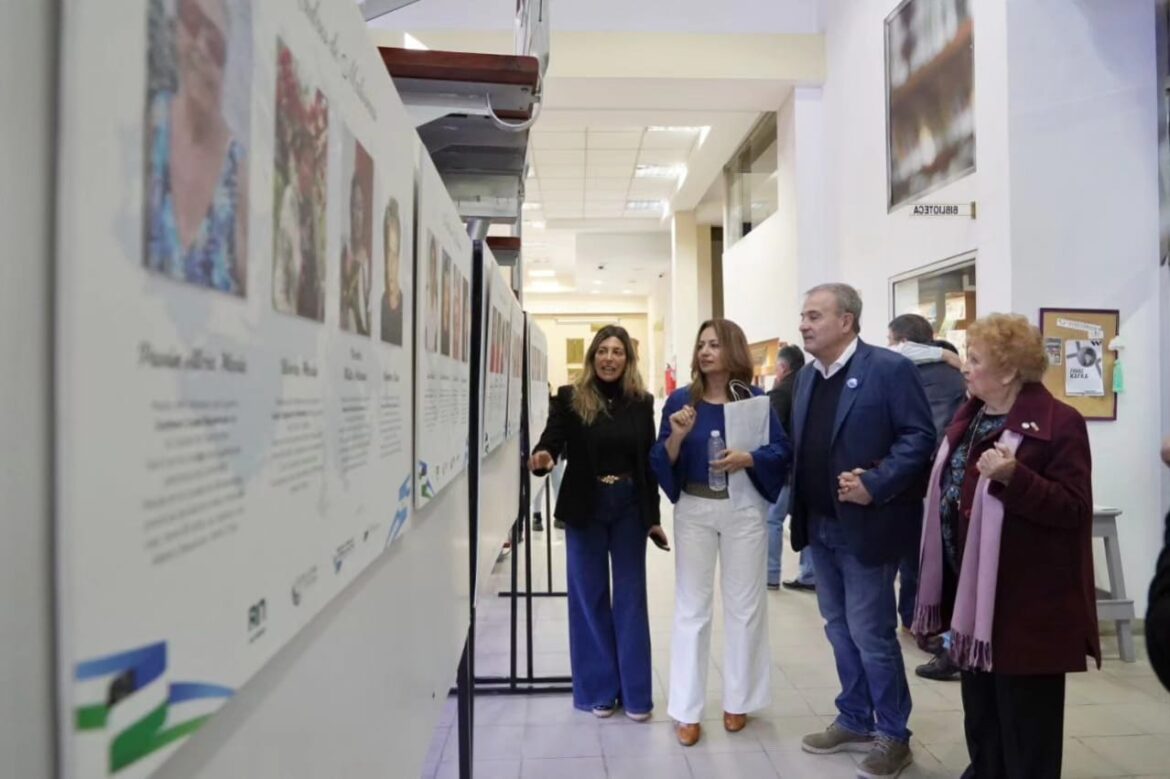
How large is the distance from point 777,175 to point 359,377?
22.6 ft

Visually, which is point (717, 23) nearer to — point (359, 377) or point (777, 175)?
point (777, 175)

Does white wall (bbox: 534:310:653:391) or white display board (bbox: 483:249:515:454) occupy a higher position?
white wall (bbox: 534:310:653:391)

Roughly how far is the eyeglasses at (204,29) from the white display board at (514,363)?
170 cm

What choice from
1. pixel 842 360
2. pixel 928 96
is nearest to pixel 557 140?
pixel 928 96

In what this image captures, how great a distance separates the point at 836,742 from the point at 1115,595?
1885mm

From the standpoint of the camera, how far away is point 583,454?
8.68 ft

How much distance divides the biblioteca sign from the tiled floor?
7.78ft

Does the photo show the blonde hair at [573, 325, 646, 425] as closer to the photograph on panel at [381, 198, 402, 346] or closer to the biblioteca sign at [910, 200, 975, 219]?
the photograph on panel at [381, 198, 402, 346]

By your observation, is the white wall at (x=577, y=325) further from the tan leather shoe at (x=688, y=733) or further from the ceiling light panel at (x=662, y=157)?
the tan leather shoe at (x=688, y=733)

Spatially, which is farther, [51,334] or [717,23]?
[717,23]

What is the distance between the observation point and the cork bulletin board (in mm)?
3498

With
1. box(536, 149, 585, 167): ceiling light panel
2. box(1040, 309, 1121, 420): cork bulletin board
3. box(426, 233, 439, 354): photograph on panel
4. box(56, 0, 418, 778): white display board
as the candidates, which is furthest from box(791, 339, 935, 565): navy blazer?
box(536, 149, 585, 167): ceiling light panel

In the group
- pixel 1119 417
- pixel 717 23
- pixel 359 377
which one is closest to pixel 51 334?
pixel 359 377

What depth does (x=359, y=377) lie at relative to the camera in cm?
64
